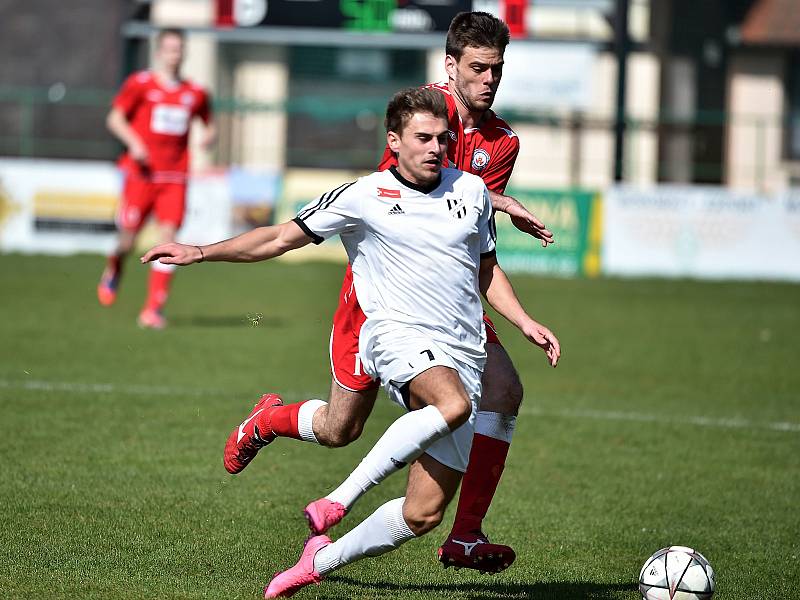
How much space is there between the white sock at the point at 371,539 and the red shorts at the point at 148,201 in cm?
847

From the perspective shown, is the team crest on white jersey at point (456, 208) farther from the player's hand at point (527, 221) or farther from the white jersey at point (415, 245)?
the player's hand at point (527, 221)

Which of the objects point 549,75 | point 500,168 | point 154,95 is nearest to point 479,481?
point 500,168

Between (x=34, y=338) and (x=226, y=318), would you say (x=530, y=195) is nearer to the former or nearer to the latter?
(x=226, y=318)

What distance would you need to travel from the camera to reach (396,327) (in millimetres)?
4789

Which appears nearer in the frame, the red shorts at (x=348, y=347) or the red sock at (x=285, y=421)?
the red shorts at (x=348, y=347)

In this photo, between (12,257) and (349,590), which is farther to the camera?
(12,257)

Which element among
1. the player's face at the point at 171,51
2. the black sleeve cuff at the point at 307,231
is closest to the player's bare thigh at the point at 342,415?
the black sleeve cuff at the point at 307,231

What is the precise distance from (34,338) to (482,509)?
7.19m

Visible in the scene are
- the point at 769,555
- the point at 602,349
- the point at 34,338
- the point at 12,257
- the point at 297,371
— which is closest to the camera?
the point at 769,555

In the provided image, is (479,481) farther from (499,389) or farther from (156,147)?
(156,147)

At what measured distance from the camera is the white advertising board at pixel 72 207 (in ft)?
67.2

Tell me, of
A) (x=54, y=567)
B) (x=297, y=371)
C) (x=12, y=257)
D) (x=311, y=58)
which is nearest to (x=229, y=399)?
(x=297, y=371)

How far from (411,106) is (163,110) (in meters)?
8.89

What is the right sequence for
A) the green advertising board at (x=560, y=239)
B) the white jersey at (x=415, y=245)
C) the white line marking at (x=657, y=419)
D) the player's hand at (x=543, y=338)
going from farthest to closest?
the green advertising board at (x=560, y=239)
the white line marking at (x=657, y=419)
the player's hand at (x=543, y=338)
the white jersey at (x=415, y=245)
